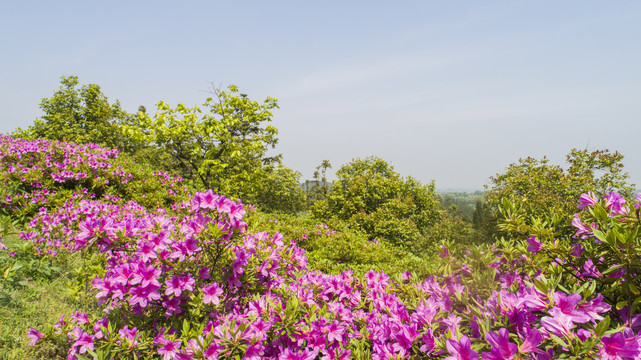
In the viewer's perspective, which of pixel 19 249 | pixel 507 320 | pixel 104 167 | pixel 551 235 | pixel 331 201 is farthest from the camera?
pixel 331 201

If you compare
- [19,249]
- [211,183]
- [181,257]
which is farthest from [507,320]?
[211,183]

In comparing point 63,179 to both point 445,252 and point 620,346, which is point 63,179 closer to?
point 445,252

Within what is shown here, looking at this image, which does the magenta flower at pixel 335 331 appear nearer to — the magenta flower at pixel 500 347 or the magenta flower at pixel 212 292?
the magenta flower at pixel 212 292

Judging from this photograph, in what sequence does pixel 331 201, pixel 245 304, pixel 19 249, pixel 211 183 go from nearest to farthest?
pixel 245 304 < pixel 19 249 < pixel 211 183 < pixel 331 201

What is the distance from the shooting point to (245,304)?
2.51 m

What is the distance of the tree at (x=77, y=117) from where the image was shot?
866 inches

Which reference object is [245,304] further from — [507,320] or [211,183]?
[211,183]

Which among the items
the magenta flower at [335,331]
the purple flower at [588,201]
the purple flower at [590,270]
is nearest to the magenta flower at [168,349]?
the magenta flower at [335,331]

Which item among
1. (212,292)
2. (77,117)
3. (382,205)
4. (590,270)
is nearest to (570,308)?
(590,270)

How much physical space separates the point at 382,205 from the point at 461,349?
48.7 ft

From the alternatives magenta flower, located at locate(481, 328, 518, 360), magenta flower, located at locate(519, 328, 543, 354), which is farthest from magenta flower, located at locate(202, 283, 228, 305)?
magenta flower, located at locate(519, 328, 543, 354)

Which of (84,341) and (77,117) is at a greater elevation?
(77,117)

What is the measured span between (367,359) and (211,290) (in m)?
1.14

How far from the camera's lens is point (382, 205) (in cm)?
1602
